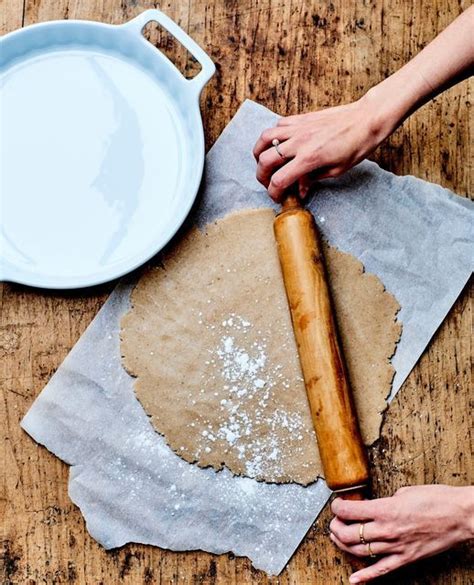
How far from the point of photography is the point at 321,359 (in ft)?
3.65

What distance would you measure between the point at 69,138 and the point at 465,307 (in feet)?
2.22

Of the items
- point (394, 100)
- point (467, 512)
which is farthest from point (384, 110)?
point (467, 512)

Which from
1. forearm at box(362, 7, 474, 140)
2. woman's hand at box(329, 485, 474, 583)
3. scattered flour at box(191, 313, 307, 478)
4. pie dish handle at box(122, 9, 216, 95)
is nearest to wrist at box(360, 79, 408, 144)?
forearm at box(362, 7, 474, 140)

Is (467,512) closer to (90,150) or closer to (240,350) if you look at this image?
(240,350)

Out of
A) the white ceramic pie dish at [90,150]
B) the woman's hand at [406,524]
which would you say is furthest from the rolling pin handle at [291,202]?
the woman's hand at [406,524]

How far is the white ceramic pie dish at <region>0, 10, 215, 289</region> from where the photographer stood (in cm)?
118

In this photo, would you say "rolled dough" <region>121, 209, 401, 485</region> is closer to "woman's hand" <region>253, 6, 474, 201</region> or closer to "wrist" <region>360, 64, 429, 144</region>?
"woman's hand" <region>253, 6, 474, 201</region>

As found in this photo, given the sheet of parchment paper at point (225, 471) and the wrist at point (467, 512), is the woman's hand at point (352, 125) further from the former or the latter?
the wrist at point (467, 512)

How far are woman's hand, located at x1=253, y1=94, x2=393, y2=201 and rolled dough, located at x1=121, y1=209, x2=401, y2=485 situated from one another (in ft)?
0.30

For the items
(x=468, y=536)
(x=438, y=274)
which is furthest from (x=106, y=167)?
(x=468, y=536)

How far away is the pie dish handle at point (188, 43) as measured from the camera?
3.82 ft

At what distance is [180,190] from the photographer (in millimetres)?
1191

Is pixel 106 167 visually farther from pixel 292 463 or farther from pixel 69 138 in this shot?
pixel 292 463

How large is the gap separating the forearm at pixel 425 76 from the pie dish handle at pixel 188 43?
0.24m
